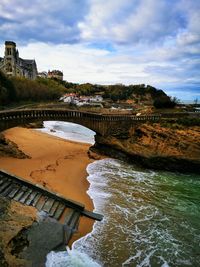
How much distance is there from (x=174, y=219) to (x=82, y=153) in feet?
56.2

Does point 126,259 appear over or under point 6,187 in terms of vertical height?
under

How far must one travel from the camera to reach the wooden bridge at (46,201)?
14.0 metres

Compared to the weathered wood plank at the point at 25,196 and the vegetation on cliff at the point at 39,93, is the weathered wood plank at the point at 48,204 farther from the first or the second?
the vegetation on cliff at the point at 39,93

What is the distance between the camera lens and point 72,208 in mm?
14977

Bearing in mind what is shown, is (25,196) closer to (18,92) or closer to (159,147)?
(159,147)

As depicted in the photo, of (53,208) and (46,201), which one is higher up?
(46,201)

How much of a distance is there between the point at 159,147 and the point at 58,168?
10.3 meters

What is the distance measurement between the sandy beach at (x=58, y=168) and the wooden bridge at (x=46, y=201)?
47cm

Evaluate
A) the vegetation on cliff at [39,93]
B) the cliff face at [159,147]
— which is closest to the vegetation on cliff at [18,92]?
the vegetation on cliff at [39,93]

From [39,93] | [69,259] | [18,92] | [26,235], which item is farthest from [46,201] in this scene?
[39,93]

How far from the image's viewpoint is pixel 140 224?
15.1 metres

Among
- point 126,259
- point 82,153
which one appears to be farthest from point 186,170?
point 126,259

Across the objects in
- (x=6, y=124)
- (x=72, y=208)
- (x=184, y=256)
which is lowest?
(x=184, y=256)

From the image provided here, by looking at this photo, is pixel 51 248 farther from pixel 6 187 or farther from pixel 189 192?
pixel 189 192
